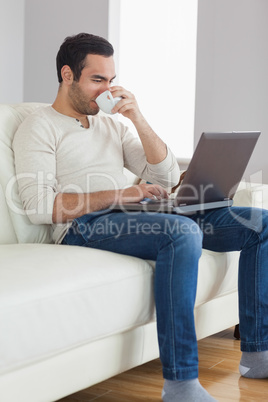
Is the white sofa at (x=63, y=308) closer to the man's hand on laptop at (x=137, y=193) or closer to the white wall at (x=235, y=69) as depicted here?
the man's hand on laptop at (x=137, y=193)

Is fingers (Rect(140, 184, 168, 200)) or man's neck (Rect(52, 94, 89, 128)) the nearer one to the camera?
fingers (Rect(140, 184, 168, 200))

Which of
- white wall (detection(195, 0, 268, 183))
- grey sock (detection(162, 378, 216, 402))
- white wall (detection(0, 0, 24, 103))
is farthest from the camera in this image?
white wall (detection(0, 0, 24, 103))

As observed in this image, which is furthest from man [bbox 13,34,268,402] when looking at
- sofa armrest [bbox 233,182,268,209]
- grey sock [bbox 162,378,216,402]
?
sofa armrest [bbox 233,182,268,209]

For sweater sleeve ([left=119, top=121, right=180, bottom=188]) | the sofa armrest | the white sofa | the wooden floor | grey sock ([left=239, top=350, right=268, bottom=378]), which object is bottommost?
the wooden floor

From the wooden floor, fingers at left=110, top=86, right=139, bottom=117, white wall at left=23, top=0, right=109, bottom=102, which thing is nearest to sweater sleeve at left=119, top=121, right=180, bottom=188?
fingers at left=110, top=86, right=139, bottom=117

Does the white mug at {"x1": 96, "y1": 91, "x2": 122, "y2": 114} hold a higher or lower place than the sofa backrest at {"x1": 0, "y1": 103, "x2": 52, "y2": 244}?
higher

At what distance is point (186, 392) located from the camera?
166 centimetres

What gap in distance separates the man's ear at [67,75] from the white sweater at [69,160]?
116mm

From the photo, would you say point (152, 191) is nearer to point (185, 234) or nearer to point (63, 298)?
point (185, 234)

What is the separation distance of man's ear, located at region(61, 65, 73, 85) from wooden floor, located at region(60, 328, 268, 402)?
101 centimetres

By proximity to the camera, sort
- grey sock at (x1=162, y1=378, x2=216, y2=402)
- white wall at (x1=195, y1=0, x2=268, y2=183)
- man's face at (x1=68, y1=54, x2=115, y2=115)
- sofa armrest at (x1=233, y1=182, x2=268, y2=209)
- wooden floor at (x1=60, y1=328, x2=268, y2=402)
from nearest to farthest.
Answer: grey sock at (x1=162, y1=378, x2=216, y2=402) < wooden floor at (x1=60, y1=328, x2=268, y2=402) < man's face at (x1=68, y1=54, x2=115, y2=115) < sofa armrest at (x1=233, y1=182, x2=268, y2=209) < white wall at (x1=195, y1=0, x2=268, y2=183)

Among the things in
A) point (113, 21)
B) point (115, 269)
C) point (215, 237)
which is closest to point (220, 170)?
point (215, 237)

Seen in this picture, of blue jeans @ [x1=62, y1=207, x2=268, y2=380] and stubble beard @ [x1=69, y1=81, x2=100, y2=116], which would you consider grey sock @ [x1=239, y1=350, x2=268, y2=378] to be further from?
stubble beard @ [x1=69, y1=81, x2=100, y2=116]

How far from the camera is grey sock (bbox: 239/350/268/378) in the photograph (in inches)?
78.3
